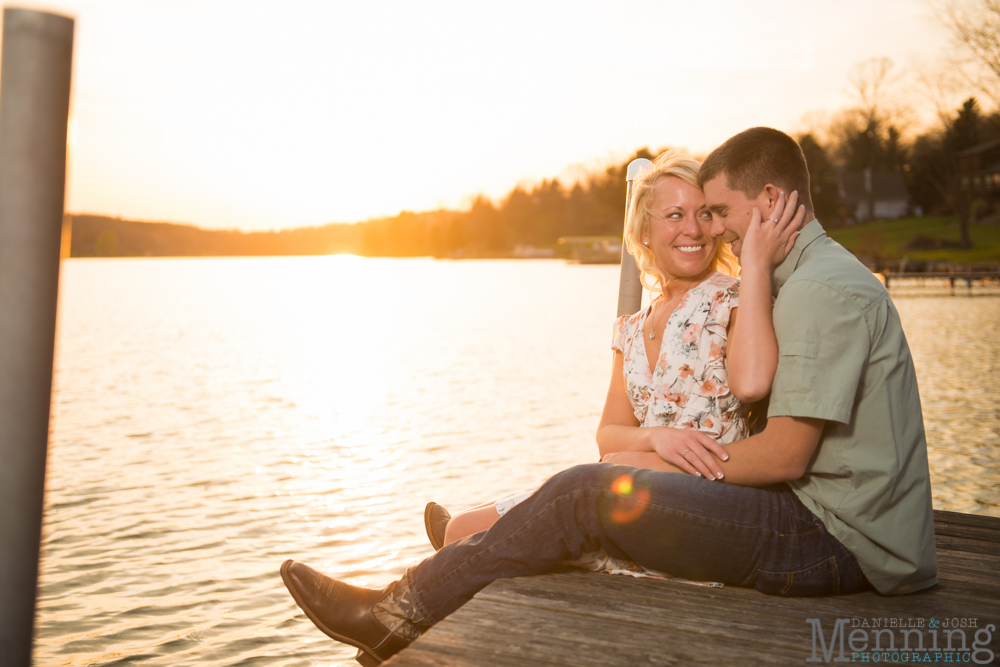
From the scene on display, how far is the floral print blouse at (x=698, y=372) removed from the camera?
331 centimetres

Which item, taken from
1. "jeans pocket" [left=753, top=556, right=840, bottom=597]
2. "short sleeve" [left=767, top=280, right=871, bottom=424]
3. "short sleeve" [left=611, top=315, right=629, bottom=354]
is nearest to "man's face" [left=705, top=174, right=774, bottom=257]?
"short sleeve" [left=767, top=280, right=871, bottom=424]

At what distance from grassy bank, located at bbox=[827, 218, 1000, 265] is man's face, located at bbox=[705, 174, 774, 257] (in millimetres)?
46987

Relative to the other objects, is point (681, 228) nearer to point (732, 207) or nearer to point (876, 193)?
point (732, 207)

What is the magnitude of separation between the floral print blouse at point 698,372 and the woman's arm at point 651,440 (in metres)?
0.13

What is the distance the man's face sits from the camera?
3135mm

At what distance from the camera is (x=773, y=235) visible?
304 cm

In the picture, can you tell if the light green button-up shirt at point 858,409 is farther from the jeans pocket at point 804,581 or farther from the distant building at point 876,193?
the distant building at point 876,193

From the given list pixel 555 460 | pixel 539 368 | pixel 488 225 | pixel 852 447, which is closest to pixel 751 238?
pixel 852 447

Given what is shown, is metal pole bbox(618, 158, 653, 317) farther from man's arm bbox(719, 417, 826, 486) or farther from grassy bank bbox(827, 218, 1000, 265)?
grassy bank bbox(827, 218, 1000, 265)

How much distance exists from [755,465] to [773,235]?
0.89 meters

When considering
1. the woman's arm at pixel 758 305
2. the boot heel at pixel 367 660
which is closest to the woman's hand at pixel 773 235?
the woman's arm at pixel 758 305

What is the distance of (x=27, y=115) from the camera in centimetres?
163

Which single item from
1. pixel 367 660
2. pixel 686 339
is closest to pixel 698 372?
pixel 686 339

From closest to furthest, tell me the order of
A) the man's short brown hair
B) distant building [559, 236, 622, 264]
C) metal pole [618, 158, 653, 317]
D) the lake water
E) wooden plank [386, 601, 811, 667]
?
1. wooden plank [386, 601, 811, 667]
2. the man's short brown hair
3. metal pole [618, 158, 653, 317]
4. the lake water
5. distant building [559, 236, 622, 264]
